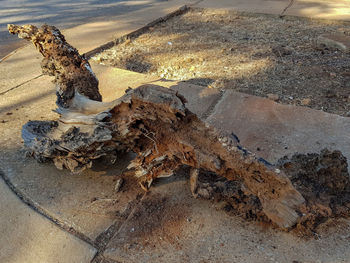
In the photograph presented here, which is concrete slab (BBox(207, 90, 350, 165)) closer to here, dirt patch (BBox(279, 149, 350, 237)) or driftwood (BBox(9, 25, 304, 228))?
dirt patch (BBox(279, 149, 350, 237))

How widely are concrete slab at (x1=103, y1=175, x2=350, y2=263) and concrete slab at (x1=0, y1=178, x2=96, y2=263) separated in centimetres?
17

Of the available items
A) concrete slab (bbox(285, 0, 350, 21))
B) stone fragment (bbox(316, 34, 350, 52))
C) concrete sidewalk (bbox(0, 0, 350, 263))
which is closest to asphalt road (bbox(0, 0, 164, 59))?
concrete slab (bbox(285, 0, 350, 21))

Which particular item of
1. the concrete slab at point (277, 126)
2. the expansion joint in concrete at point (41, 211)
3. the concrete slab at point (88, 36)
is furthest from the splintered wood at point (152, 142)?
the concrete slab at point (88, 36)

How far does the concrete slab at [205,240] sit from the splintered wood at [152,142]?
0.12 meters

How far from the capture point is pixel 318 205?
5.49 feet

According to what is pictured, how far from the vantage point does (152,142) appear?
1946 millimetres

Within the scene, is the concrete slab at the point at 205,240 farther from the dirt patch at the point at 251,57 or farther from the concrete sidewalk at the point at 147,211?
the dirt patch at the point at 251,57

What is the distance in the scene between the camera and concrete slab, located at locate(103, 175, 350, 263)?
159 cm

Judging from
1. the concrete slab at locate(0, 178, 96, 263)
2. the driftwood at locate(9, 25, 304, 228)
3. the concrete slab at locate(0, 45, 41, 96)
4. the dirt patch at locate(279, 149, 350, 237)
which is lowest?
the concrete slab at locate(0, 178, 96, 263)

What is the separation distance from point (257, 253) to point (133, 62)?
2998 mm

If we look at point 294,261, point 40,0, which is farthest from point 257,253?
point 40,0

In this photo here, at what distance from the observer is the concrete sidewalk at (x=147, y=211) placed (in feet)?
5.36

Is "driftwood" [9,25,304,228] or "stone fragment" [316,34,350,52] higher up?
"driftwood" [9,25,304,228]

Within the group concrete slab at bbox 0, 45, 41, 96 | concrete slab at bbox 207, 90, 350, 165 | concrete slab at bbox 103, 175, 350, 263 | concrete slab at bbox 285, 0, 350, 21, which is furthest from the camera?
concrete slab at bbox 285, 0, 350, 21
